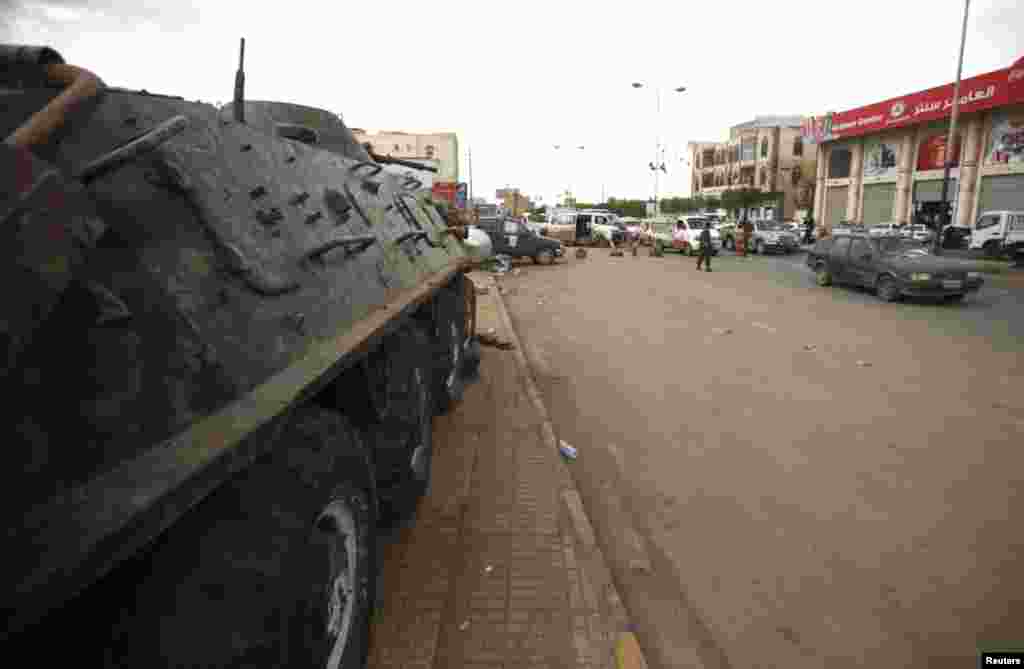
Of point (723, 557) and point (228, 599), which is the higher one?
point (228, 599)

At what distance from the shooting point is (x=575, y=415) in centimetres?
605

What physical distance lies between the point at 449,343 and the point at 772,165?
57.0 m

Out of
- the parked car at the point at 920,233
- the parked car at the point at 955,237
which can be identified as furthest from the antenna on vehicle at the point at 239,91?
the parked car at the point at 955,237

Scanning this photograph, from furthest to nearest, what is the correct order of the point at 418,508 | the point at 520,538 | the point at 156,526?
the point at 418,508 → the point at 520,538 → the point at 156,526

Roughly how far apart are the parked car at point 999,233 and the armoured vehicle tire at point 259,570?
25.7 m

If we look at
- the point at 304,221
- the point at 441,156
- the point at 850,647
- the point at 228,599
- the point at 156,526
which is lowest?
the point at 850,647

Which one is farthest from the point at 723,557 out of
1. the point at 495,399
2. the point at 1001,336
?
the point at 1001,336

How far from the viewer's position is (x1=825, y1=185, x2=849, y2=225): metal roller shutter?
39.0 m

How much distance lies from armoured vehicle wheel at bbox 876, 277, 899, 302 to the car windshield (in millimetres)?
1150

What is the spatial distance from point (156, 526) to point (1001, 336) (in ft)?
37.9

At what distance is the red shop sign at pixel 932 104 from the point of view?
→ 87.4 feet

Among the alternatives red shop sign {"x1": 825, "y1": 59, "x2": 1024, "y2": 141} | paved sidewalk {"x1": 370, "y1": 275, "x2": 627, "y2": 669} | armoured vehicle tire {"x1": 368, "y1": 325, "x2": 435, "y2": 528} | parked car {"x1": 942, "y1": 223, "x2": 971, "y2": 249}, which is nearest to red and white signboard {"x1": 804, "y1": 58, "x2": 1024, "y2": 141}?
red shop sign {"x1": 825, "y1": 59, "x2": 1024, "y2": 141}

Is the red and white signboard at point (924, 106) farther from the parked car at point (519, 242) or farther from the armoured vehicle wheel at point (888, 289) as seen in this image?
the parked car at point (519, 242)

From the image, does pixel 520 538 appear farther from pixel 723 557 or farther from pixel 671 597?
pixel 723 557
